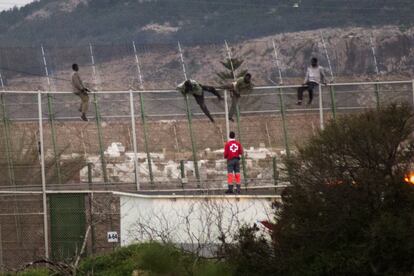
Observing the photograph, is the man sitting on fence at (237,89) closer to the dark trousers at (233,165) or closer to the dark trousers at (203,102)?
the dark trousers at (203,102)

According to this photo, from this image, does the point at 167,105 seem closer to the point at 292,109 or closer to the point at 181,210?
the point at 292,109

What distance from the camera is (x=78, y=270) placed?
27.3 meters

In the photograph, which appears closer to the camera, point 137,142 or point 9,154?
point 9,154

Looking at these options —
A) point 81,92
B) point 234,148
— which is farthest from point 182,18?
point 234,148

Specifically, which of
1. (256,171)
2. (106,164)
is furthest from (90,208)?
(256,171)

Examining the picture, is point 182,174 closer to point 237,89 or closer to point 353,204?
point 237,89

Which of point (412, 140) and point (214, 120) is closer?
point (412, 140)

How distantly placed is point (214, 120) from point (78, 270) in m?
7.44

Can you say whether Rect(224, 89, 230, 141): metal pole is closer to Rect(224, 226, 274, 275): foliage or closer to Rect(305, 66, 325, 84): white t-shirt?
Rect(305, 66, 325, 84): white t-shirt

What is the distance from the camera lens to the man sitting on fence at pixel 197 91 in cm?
3331

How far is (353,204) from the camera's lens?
76.7 feet

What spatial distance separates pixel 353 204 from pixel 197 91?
1046 centimetres

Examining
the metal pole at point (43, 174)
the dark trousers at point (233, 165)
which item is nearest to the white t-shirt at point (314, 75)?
the dark trousers at point (233, 165)

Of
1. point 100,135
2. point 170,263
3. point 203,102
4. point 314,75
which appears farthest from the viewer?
point 314,75
